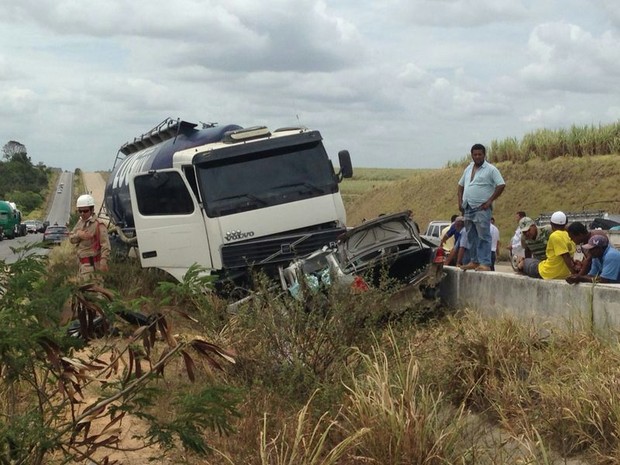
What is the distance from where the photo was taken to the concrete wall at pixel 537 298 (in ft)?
26.3

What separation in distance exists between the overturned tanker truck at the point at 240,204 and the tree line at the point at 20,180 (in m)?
106

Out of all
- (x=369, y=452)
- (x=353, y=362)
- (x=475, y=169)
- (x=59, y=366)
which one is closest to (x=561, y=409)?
(x=369, y=452)

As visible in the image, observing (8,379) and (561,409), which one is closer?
(8,379)

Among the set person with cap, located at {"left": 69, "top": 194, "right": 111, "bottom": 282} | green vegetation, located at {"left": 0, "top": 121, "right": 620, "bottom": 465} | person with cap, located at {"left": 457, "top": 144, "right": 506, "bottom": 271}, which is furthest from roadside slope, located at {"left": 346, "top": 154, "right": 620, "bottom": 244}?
green vegetation, located at {"left": 0, "top": 121, "right": 620, "bottom": 465}

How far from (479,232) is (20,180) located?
13593 centimetres

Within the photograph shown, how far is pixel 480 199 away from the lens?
1187 centimetres

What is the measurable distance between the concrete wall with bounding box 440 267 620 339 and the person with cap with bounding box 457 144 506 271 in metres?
0.44

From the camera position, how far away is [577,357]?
23.4 ft

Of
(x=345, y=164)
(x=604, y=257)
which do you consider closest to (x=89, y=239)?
(x=345, y=164)

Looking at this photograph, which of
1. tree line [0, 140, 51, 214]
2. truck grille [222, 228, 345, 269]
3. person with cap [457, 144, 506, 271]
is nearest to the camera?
person with cap [457, 144, 506, 271]

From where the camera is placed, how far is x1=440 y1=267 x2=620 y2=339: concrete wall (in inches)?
316

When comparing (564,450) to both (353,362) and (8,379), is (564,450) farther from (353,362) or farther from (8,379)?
(8,379)

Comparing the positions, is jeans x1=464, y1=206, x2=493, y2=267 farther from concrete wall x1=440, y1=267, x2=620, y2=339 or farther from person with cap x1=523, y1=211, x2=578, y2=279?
person with cap x1=523, y1=211, x2=578, y2=279

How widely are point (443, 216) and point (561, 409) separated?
41.7 m
